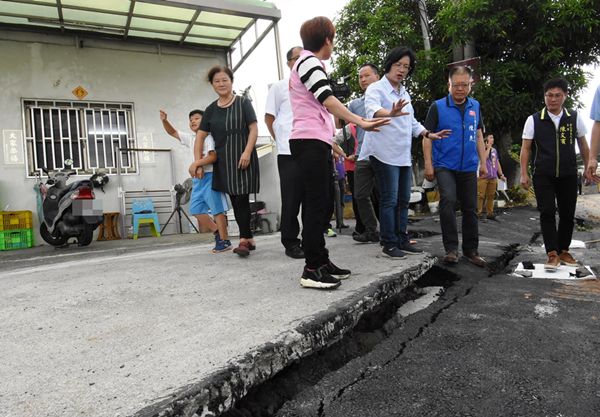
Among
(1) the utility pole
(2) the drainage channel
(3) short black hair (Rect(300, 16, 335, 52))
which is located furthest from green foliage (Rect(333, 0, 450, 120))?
(2) the drainage channel

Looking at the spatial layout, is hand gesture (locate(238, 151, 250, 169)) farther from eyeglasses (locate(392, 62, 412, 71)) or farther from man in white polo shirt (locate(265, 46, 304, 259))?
eyeglasses (locate(392, 62, 412, 71))

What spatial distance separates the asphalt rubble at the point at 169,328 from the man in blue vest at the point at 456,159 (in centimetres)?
31


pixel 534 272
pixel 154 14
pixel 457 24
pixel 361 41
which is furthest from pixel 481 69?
pixel 534 272

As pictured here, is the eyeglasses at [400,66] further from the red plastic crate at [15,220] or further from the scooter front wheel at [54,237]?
the red plastic crate at [15,220]

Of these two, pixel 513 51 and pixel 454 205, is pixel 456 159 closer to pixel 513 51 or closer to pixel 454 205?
pixel 454 205

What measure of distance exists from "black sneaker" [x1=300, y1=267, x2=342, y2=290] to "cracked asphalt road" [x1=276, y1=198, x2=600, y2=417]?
412 mm

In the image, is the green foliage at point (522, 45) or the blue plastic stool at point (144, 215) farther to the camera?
the green foliage at point (522, 45)

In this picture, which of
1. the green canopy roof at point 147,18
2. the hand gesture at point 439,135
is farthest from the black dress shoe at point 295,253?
the green canopy roof at point 147,18

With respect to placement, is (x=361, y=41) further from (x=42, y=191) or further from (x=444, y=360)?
(x=444, y=360)

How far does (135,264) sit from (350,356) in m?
2.18

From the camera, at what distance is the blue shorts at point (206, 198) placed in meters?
3.66

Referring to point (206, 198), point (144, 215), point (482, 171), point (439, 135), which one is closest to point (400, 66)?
point (439, 135)

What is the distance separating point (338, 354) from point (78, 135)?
24.4 feet

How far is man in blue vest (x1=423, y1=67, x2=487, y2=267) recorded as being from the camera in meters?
3.27
